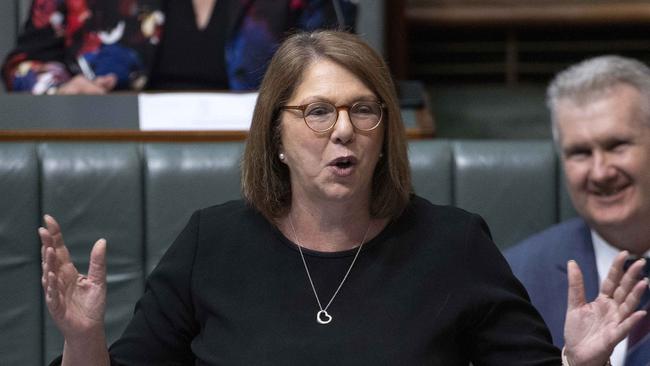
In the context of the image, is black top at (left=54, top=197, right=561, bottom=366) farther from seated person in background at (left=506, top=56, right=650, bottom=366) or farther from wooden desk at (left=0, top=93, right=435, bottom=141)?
wooden desk at (left=0, top=93, right=435, bottom=141)

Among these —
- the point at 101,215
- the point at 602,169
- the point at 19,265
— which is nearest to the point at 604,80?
the point at 602,169

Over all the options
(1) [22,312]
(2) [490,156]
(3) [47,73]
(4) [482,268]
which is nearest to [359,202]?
(4) [482,268]

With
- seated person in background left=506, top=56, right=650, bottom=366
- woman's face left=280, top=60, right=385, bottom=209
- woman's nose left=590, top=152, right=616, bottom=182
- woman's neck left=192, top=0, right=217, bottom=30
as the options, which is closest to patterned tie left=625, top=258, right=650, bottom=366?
seated person in background left=506, top=56, right=650, bottom=366

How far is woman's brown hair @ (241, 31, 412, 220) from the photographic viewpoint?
174 cm

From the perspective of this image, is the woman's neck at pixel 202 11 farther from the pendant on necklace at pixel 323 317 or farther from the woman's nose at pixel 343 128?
the pendant on necklace at pixel 323 317

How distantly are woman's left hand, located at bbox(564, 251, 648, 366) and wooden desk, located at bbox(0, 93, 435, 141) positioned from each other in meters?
0.83

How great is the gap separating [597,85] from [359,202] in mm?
638

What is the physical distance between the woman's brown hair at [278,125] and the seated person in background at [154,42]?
2.79ft

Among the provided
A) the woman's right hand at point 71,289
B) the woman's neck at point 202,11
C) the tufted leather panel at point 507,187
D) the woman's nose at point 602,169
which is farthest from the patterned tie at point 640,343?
the woman's neck at point 202,11

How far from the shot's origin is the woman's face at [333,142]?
66.9 inches

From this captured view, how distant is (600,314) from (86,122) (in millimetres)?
1245

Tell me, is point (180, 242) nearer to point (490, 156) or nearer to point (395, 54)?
point (490, 156)

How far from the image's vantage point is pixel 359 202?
5.85 feet

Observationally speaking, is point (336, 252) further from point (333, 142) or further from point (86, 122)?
point (86, 122)
